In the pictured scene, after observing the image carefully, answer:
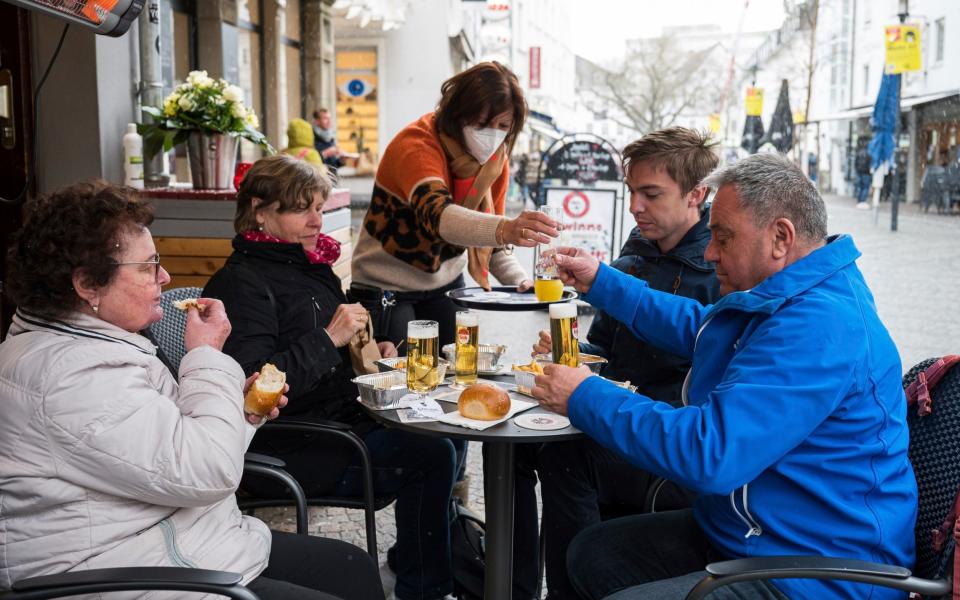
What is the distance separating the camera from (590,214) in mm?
8625

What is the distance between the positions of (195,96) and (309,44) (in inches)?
349

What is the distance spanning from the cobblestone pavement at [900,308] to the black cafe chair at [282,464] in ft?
3.09

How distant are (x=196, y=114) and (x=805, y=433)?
14.0ft

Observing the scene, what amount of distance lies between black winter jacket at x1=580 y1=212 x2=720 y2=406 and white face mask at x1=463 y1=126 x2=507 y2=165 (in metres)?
0.75

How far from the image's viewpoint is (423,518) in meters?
3.00

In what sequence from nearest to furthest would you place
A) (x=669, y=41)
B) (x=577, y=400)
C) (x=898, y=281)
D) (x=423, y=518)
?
(x=577, y=400) < (x=423, y=518) < (x=898, y=281) < (x=669, y=41)

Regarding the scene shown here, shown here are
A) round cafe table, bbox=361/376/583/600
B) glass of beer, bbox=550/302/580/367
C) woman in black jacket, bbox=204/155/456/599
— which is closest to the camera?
round cafe table, bbox=361/376/583/600

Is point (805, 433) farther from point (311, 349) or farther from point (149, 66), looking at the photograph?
point (149, 66)

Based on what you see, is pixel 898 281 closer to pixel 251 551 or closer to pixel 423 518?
pixel 423 518

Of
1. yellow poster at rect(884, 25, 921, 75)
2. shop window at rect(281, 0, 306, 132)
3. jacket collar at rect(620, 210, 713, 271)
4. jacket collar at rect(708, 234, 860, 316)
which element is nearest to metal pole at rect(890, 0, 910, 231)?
yellow poster at rect(884, 25, 921, 75)

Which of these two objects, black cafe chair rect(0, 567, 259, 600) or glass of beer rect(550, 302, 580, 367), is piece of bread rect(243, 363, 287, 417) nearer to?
black cafe chair rect(0, 567, 259, 600)

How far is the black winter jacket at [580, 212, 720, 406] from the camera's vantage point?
2996 mm

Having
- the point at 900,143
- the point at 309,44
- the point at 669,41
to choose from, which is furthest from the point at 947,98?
the point at 669,41

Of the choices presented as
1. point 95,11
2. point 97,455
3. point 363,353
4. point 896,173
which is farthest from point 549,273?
point 896,173
